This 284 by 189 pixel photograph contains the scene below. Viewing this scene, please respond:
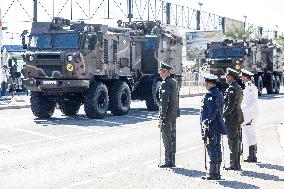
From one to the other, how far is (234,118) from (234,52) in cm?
2154

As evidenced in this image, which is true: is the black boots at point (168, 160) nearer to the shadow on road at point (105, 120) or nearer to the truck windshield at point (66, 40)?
the shadow on road at point (105, 120)

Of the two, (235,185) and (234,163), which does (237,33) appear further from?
(235,185)

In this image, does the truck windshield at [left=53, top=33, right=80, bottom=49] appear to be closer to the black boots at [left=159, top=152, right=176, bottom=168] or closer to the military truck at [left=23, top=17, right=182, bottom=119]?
the military truck at [left=23, top=17, right=182, bottom=119]

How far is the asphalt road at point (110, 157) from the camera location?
27.9 feet

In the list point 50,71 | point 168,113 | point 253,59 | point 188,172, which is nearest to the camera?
point 188,172

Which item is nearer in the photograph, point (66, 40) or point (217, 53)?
point (66, 40)

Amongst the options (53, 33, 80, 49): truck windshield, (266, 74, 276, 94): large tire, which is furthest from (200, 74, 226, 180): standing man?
(266, 74, 276, 94): large tire

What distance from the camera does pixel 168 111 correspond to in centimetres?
976

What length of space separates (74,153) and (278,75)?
27939 millimetres

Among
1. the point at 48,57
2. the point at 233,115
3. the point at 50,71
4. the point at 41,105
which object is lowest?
the point at 41,105

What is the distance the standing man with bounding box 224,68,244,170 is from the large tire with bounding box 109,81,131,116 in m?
9.85

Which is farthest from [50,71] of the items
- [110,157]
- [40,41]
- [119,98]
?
[110,157]

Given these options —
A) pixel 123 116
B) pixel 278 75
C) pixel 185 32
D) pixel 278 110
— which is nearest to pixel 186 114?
pixel 123 116

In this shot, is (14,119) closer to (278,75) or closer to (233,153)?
(233,153)
